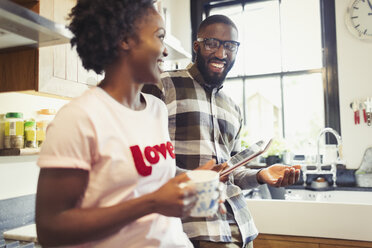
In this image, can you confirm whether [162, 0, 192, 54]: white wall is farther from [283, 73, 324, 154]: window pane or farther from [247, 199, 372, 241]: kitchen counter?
[247, 199, 372, 241]: kitchen counter

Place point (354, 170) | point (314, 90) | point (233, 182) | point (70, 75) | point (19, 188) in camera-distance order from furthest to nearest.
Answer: point (314, 90) → point (354, 170) → point (19, 188) → point (70, 75) → point (233, 182)

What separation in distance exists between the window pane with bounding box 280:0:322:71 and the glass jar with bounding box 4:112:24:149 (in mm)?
2316

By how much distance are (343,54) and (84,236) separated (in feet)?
8.95

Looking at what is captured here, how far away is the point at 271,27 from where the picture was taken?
122 inches

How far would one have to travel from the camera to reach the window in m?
2.91

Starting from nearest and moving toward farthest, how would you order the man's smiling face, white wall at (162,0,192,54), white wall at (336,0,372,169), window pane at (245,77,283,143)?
1. the man's smiling face
2. white wall at (336,0,372,169)
3. window pane at (245,77,283,143)
4. white wall at (162,0,192,54)

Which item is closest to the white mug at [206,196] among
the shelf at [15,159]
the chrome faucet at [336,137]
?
the shelf at [15,159]

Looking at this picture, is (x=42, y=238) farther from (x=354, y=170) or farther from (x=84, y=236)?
Result: (x=354, y=170)

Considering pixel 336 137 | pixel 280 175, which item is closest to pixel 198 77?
pixel 280 175

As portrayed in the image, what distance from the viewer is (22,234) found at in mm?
1491

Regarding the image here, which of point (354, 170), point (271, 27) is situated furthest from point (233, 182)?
point (271, 27)

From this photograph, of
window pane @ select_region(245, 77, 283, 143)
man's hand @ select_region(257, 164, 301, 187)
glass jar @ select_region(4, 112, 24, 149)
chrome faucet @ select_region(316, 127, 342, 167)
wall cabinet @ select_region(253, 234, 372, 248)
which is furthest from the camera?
window pane @ select_region(245, 77, 283, 143)

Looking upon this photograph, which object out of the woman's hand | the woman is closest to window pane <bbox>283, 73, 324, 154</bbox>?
the woman

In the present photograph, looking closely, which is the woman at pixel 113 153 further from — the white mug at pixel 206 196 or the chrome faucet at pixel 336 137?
the chrome faucet at pixel 336 137
